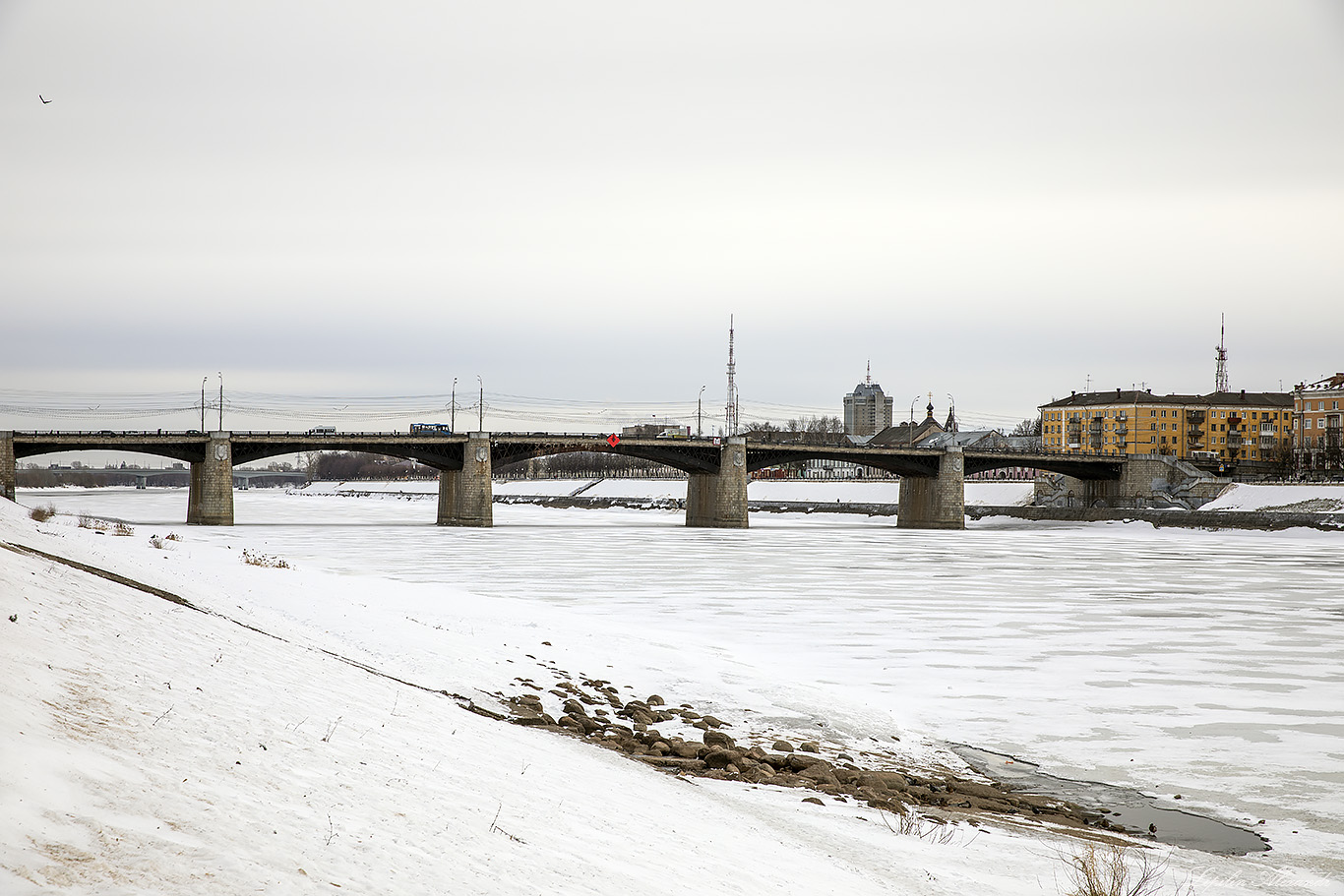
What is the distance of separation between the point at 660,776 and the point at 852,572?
34.0 m

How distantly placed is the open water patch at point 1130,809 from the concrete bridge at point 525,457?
7683 cm

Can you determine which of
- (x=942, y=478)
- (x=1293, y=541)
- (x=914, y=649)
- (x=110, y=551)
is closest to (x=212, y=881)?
(x=110, y=551)

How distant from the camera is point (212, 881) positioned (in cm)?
627

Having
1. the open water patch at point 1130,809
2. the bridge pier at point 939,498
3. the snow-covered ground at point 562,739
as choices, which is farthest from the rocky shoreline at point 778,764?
the bridge pier at point 939,498

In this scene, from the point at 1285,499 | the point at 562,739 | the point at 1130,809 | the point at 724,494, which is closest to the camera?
the point at 1130,809

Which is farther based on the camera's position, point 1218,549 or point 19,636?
point 1218,549

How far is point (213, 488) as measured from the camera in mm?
84375

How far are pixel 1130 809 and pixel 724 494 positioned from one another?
85.7 m

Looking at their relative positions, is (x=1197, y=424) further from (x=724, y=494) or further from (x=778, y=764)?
(x=778, y=764)

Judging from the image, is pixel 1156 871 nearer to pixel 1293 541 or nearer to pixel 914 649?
pixel 914 649

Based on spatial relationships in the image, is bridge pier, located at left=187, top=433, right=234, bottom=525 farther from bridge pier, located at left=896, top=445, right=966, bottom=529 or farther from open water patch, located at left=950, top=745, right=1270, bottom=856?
open water patch, located at left=950, top=745, right=1270, bottom=856

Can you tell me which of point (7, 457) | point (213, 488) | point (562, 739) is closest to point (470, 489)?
point (213, 488)

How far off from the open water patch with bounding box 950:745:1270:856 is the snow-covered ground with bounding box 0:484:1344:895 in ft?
1.23

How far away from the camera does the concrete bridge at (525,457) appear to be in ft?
279
